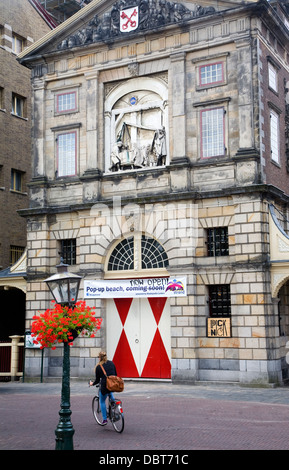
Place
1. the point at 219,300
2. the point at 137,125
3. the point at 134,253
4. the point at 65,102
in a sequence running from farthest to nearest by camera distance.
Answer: the point at 65,102 < the point at 137,125 < the point at 134,253 < the point at 219,300

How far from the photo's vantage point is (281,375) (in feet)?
78.3

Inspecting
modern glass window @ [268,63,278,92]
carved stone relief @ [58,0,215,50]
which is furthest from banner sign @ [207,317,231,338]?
carved stone relief @ [58,0,215,50]

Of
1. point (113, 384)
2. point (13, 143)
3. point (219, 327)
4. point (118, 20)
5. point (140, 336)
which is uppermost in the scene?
point (118, 20)

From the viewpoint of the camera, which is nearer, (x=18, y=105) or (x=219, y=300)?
(x=219, y=300)

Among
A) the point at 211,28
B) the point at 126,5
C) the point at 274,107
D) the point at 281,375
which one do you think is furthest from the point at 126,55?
the point at 281,375

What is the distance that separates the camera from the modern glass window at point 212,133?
25.3 m

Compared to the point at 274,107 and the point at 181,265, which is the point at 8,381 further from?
the point at 274,107

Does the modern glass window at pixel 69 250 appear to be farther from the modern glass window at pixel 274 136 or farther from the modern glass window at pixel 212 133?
the modern glass window at pixel 274 136

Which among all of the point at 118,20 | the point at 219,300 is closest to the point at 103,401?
the point at 219,300

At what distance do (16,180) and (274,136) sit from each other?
51.4 ft

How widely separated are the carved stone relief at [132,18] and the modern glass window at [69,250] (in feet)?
28.3

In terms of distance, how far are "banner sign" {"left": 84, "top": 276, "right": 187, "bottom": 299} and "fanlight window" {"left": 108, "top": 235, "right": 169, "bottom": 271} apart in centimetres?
69

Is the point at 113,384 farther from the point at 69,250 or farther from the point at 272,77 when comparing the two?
the point at 272,77

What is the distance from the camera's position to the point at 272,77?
26.7 metres
